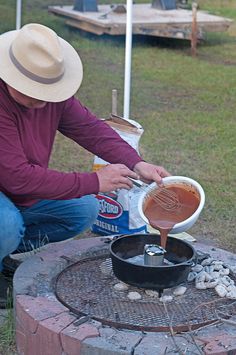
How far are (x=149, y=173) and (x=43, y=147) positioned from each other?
1.55 ft

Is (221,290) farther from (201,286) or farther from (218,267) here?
(218,267)

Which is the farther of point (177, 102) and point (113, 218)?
point (177, 102)

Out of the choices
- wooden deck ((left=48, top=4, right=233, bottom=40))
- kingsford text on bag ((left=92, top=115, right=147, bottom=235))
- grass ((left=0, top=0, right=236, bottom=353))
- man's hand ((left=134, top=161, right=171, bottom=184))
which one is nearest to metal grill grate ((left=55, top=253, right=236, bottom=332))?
man's hand ((left=134, top=161, right=171, bottom=184))

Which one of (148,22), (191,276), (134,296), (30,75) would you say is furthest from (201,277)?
(148,22)

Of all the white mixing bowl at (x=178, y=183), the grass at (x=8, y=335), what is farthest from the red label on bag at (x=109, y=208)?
the grass at (x=8, y=335)

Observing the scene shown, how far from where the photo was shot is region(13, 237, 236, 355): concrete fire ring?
2.64 m

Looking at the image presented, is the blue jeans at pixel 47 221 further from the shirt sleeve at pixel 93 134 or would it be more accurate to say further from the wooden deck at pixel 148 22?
the wooden deck at pixel 148 22

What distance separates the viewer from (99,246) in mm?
3465

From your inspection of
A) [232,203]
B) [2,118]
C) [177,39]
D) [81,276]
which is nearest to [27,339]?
[81,276]

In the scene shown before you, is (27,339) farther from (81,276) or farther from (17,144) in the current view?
(17,144)

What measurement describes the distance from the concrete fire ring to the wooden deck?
22.6ft

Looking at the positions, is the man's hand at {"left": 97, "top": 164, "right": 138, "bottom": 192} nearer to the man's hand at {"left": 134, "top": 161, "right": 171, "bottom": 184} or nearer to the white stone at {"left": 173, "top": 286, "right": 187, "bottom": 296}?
the man's hand at {"left": 134, "top": 161, "right": 171, "bottom": 184}

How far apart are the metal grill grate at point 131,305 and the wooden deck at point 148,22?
6755mm

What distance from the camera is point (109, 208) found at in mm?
4242
